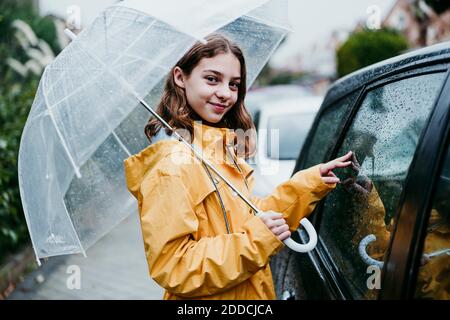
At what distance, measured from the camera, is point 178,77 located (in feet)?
6.75

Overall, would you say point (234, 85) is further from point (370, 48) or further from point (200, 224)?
point (370, 48)

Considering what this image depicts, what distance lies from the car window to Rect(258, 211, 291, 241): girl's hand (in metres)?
0.44

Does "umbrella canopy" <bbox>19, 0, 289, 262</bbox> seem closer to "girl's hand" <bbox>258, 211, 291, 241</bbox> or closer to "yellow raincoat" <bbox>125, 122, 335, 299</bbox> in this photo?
"yellow raincoat" <bbox>125, 122, 335, 299</bbox>

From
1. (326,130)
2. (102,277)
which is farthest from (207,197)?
(102,277)

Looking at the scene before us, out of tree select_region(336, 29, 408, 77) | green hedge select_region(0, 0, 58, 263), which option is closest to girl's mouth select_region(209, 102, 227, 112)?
green hedge select_region(0, 0, 58, 263)

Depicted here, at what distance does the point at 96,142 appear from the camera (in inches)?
84.9

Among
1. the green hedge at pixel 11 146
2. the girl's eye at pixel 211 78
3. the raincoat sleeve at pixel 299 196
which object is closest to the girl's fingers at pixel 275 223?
the raincoat sleeve at pixel 299 196

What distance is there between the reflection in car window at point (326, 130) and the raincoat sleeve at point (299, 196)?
1.75ft

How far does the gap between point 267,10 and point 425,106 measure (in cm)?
97

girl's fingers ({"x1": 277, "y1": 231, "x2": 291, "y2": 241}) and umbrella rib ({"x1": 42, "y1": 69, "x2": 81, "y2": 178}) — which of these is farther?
umbrella rib ({"x1": 42, "y1": 69, "x2": 81, "y2": 178})

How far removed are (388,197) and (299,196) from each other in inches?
14.5

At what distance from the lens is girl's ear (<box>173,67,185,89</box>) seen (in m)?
2.05

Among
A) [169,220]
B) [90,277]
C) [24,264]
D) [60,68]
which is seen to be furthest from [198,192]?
[24,264]
